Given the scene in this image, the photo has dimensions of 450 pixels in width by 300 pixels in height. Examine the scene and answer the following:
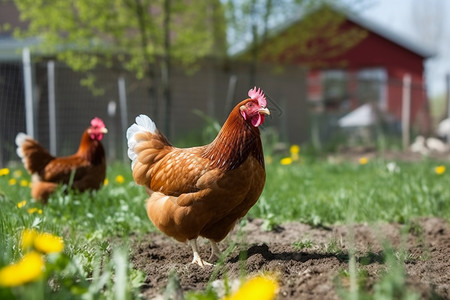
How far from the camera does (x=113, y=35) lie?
38.4ft

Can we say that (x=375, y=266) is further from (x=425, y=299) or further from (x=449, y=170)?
(x=449, y=170)

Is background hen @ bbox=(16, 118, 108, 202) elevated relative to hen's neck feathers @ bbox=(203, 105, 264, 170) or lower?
lower

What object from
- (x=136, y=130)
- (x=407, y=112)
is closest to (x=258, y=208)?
(x=136, y=130)

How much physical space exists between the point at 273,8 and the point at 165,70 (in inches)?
150

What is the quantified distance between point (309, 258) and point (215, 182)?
641mm

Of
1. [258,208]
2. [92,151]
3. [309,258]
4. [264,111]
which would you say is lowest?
[258,208]

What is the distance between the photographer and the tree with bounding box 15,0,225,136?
436 inches

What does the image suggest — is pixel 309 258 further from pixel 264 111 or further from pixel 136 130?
pixel 136 130

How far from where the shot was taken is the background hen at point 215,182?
9.21 ft

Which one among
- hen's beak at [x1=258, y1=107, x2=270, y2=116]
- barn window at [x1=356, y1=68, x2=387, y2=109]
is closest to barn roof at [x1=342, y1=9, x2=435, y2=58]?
barn window at [x1=356, y1=68, x2=387, y2=109]

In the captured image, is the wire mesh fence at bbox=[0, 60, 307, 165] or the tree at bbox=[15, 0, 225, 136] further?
the tree at bbox=[15, 0, 225, 136]

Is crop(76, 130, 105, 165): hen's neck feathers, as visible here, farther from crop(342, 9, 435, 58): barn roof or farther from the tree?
crop(342, 9, 435, 58): barn roof

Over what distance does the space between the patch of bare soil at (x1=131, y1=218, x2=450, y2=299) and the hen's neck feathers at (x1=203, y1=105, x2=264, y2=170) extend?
0.41m

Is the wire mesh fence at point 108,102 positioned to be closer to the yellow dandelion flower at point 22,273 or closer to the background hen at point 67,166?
the background hen at point 67,166
